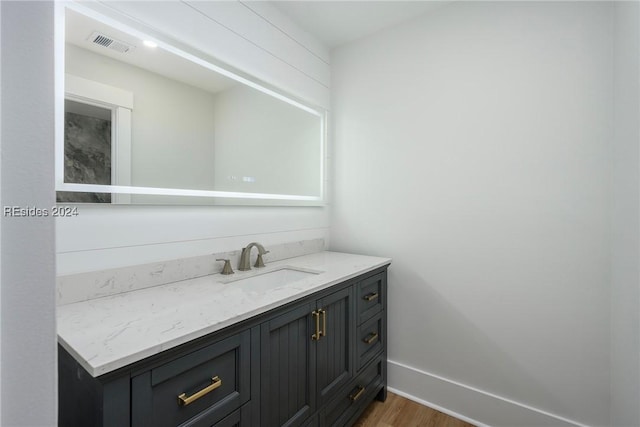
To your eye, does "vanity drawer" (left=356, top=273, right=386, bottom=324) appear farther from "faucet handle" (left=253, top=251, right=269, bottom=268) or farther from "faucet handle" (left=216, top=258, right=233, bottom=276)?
"faucet handle" (left=216, top=258, right=233, bottom=276)

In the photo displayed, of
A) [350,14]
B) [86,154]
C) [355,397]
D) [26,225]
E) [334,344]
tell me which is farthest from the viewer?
[350,14]

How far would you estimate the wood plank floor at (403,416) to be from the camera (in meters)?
1.74

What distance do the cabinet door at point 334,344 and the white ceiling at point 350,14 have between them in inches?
72.5

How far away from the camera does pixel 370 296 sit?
5.91ft

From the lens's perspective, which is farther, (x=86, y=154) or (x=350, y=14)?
(x=350, y=14)

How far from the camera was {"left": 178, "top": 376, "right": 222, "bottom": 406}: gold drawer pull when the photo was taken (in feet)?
2.68

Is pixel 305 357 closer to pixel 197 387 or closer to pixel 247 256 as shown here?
pixel 197 387

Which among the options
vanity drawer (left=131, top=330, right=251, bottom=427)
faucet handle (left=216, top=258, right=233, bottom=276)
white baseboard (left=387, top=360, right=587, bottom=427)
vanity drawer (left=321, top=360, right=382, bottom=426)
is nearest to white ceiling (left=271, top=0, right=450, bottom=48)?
faucet handle (left=216, top=258, right=233, bottom=276)

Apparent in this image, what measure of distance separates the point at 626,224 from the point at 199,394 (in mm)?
1821

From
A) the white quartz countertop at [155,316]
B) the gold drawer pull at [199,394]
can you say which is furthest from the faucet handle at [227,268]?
the gold drawer pull at [199,394]

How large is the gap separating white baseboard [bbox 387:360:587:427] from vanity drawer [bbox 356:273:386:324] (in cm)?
56

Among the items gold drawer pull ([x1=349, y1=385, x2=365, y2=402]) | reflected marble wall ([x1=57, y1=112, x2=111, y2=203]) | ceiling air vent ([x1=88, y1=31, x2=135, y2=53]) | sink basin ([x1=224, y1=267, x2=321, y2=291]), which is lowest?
gold drawer pull ([x1=349, y1=385, x2=365, y2=402])

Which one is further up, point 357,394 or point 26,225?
point 26,225

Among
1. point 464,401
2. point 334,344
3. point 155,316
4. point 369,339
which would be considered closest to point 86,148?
point 155,316
